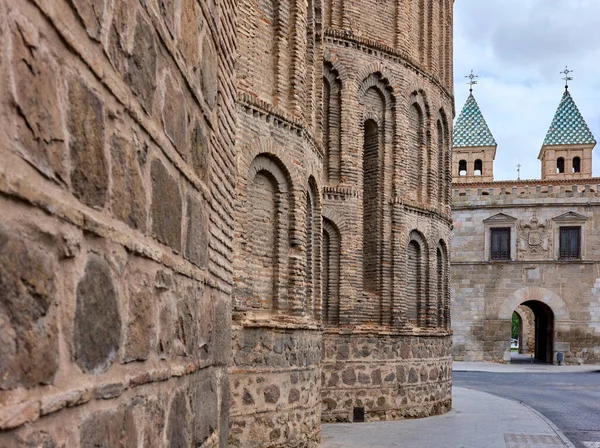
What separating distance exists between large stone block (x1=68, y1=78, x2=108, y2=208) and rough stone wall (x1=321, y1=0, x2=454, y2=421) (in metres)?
14.2

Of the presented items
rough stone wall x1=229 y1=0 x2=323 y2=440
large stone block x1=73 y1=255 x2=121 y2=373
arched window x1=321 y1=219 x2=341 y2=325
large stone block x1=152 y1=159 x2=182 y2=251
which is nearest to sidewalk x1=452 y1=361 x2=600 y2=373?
arched window x1=321 y1=219 x2=341 y2=325

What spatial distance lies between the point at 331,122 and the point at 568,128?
40.8 meters

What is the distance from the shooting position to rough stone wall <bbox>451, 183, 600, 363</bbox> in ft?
118

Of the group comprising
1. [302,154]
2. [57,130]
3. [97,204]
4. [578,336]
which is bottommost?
[578,336]

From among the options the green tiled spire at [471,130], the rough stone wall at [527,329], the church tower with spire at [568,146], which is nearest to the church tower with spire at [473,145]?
the green tiled spire at [471,130]

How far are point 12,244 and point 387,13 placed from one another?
1722cm

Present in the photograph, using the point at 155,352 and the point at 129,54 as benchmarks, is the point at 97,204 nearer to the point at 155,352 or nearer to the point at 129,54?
the point at 129,54

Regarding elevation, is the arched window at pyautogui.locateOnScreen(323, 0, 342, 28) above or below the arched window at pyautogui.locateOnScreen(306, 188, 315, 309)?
above

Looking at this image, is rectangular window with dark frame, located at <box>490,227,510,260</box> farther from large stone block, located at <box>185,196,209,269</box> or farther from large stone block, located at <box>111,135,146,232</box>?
large stone block, located at <box>111,135,146,232</box>

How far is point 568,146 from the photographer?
5250 centimetres

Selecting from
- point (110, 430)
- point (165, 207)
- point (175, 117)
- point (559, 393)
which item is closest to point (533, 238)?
point (559, 393)

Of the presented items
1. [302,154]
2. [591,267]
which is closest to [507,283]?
[591,267]

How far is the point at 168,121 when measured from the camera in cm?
265

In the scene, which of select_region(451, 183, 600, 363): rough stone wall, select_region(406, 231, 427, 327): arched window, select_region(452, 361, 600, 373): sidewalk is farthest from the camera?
select_region(451, 183, 600, 363): rough stone wall
